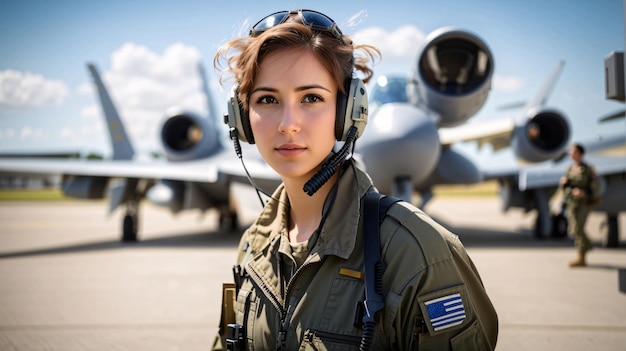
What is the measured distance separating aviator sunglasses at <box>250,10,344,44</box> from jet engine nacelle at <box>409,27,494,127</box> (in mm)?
5090

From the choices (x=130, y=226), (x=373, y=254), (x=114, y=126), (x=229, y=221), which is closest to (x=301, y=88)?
(x=373, y=254)

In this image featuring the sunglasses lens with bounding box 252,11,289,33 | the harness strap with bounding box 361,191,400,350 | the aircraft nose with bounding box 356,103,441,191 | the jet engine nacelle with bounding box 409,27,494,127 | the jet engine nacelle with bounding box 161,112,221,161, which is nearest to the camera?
the harness strap with bounding box 361,191,400,350

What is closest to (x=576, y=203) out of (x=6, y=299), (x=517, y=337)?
(x=517, y=337)

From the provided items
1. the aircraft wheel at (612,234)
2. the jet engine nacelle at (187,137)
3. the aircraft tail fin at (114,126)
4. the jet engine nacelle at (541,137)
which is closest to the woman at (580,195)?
the jet engine nacelle at (541,137)

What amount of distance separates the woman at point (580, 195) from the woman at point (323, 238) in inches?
239

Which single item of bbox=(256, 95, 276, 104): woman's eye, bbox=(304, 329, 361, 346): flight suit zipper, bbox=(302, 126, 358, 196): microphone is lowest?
bbox=(304, 329, 361, 346): flight suit zipper

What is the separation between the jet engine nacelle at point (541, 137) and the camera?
30.3 feet

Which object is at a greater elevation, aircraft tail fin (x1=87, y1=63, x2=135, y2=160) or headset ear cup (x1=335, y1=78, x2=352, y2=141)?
aircraft tail fin (x1=87, y1=63, x2=135, y2=160)

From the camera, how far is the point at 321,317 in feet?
4.10

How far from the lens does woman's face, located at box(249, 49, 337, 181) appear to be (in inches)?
51.9

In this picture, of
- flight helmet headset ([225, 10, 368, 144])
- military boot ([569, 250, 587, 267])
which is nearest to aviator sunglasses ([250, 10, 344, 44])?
flight helmet headset ([225, 10, 368, 144])

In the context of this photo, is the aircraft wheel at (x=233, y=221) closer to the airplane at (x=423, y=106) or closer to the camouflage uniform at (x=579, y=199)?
the airplane at (x=423, y=106)

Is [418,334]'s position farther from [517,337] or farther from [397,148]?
[397,148]

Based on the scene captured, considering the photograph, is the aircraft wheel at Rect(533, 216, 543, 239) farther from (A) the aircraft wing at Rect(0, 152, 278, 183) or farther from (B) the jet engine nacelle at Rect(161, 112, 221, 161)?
(B) the jet engine nacelle at Rect(161, 112, 221, 161)
